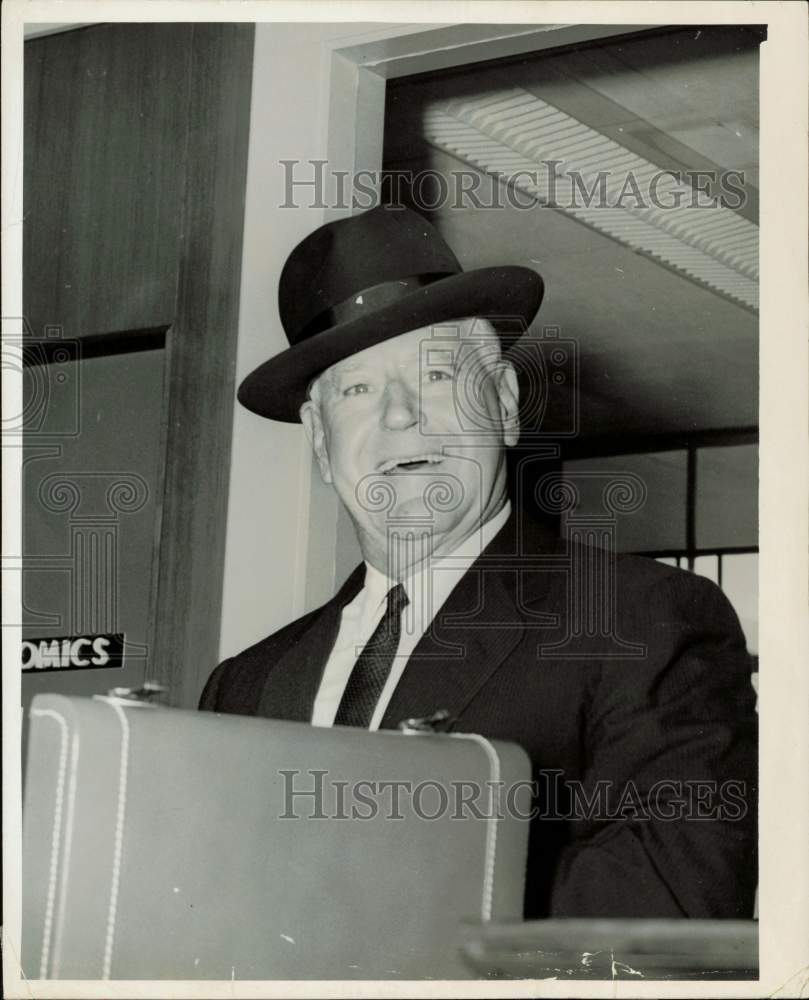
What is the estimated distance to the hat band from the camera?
1.77 metres

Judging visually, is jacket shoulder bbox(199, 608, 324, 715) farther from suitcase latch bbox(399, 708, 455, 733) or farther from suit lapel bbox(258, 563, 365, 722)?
suitcase latch bbox(399, 708, 455, 733)

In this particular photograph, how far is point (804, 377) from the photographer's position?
65.2 inches

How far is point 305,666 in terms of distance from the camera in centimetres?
173

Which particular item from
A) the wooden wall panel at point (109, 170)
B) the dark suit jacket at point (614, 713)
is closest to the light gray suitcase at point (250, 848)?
the dark suit jacket at point (614, 713)

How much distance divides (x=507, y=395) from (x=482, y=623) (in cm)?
31

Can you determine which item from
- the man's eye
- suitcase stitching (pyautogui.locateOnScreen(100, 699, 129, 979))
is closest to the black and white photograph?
the man's eye

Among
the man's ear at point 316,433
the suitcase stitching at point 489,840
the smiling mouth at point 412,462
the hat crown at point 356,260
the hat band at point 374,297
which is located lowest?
the suitcase stitching at point 489,840

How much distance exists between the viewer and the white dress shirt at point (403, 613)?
5.47 feet

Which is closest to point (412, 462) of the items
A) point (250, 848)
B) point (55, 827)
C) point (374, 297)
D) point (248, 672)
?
point (374, 297)

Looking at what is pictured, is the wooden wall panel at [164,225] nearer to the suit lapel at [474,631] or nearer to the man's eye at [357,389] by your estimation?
the man's eye at [357,389]

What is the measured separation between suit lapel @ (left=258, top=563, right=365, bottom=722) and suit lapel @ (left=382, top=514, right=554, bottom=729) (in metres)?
0.13

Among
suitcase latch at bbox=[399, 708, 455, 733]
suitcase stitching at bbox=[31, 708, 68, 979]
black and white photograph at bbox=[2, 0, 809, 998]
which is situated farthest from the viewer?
black and white photograph at bbox=[2, 0, 809, 998]

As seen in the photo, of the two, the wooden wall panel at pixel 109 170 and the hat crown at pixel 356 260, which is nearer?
the hat crown at pixel 356 260

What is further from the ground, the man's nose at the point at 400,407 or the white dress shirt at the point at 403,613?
the man's nose at the point at 400,407
